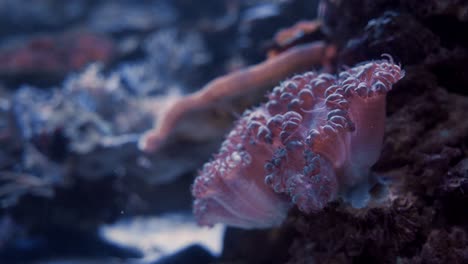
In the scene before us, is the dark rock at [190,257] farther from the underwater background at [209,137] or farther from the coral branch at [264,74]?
the coral branch at [264,74]

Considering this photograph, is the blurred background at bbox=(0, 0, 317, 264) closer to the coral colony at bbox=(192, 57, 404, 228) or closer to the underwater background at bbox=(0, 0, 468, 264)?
the underwater background at bbox=(0, 0, 468, 264)

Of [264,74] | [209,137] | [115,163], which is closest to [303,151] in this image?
[264,74]

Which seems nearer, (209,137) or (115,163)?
(209,137)

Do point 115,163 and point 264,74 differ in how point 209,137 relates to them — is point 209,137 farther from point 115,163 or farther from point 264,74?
point 115,163

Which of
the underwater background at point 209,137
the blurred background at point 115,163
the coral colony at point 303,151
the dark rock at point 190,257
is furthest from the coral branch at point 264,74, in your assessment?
the dark rock at point 190,257

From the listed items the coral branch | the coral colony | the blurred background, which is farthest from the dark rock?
the coral branch
